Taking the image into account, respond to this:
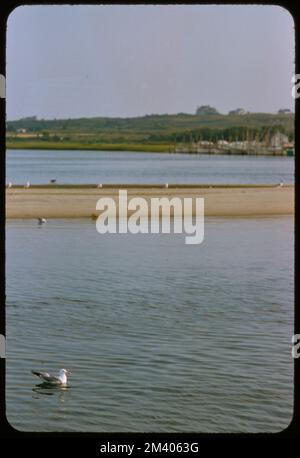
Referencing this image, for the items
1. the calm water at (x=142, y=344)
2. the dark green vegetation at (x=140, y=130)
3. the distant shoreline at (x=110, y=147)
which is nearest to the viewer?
the calm water at (x=142, y=344)

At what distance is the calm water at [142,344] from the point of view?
6.10 ft

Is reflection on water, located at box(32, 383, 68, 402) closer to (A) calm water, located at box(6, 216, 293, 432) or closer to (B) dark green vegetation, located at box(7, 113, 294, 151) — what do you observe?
(A) calm water, located at box(6, 216, 293, 432)

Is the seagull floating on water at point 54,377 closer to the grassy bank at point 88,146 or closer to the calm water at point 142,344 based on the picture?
the calm water at point 142,344

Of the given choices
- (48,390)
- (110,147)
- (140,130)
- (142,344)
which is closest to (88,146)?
(110,147)

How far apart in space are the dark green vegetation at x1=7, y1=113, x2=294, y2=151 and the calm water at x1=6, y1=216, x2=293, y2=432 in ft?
0.83

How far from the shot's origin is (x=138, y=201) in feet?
6.46

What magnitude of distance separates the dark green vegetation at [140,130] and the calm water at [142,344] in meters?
0.25

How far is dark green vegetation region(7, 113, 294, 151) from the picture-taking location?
209 cm

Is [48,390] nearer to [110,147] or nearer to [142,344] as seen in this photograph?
[142,344]

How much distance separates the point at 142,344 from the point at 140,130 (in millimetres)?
546

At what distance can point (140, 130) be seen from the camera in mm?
2129

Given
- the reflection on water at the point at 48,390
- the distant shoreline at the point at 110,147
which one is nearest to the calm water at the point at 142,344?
the reflection on water at the point at 48,390

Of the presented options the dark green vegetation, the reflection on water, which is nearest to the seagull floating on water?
the reflection on water
